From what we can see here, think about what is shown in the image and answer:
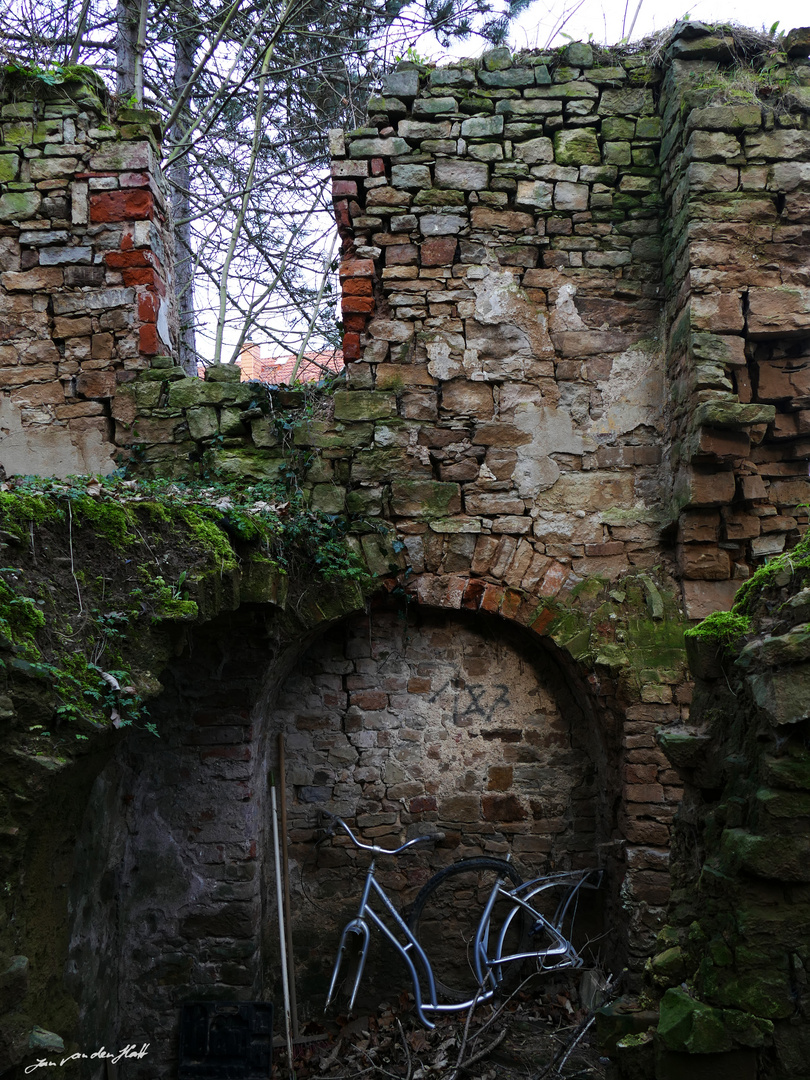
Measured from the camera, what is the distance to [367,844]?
191 inches

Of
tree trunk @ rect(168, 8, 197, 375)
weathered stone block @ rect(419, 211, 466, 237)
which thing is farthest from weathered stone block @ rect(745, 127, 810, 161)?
tree trunk @ rect(168, 8, 197, 375)

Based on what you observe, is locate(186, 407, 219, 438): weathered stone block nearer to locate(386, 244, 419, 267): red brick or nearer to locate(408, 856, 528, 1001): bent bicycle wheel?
locate(386, 244, 419, 267): red brick

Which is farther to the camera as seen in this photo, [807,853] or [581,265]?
[581,265]

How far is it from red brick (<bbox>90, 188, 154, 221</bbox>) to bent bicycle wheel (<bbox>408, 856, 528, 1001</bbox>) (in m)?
4.40

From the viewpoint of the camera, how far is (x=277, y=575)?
4.16 metres

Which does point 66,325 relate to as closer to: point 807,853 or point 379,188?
point 379,188

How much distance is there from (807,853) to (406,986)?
3307 mm

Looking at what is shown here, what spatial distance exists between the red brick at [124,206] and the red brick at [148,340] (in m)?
0.69

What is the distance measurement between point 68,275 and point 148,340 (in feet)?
2.15

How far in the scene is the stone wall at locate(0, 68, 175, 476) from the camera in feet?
16.6

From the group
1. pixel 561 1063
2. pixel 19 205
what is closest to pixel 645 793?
pixel 561 1063

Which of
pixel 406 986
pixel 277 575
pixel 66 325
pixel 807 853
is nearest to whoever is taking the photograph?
pixel 807 853

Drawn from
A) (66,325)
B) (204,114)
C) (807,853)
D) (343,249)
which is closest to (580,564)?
(343,249)

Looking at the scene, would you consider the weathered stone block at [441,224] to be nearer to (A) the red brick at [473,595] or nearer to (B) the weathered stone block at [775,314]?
(B) the weathered stone block at [775,314]
